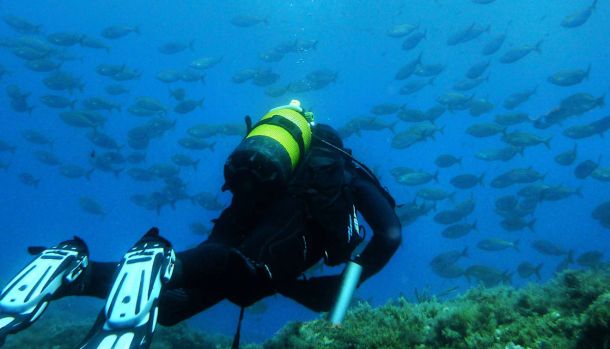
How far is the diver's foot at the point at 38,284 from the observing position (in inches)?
83.7

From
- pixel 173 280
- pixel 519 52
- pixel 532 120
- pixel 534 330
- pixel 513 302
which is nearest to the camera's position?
pixel 173 280

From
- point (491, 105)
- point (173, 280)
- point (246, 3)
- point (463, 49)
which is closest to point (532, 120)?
point (491, 105)

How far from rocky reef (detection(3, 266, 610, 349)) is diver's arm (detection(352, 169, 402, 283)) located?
642 mm

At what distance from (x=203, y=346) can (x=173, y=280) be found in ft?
23.7

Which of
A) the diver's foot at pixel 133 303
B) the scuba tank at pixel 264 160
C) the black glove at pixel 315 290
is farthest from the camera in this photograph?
the black glove at pixel 315 290

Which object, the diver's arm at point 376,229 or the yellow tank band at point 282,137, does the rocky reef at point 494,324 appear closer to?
the diver's arm at point 376,229

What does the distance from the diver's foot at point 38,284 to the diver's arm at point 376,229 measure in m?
1.80

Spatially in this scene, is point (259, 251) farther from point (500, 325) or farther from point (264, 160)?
point (500, 325)

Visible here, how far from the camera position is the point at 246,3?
3334 inches

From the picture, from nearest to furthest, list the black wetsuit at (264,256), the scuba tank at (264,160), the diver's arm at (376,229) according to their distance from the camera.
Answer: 1. the black wetsuit at (264,256)
2. the scuba tank at (264,160)
3. the diver's arm at (376,229)

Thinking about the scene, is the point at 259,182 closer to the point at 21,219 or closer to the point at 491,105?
the point at 491,105

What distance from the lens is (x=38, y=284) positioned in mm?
2260

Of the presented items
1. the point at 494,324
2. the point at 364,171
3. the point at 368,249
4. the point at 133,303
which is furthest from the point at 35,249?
the point at 494,324

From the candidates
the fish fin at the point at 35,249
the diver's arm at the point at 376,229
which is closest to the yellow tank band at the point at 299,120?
the diver's arm at the point at 376,229
